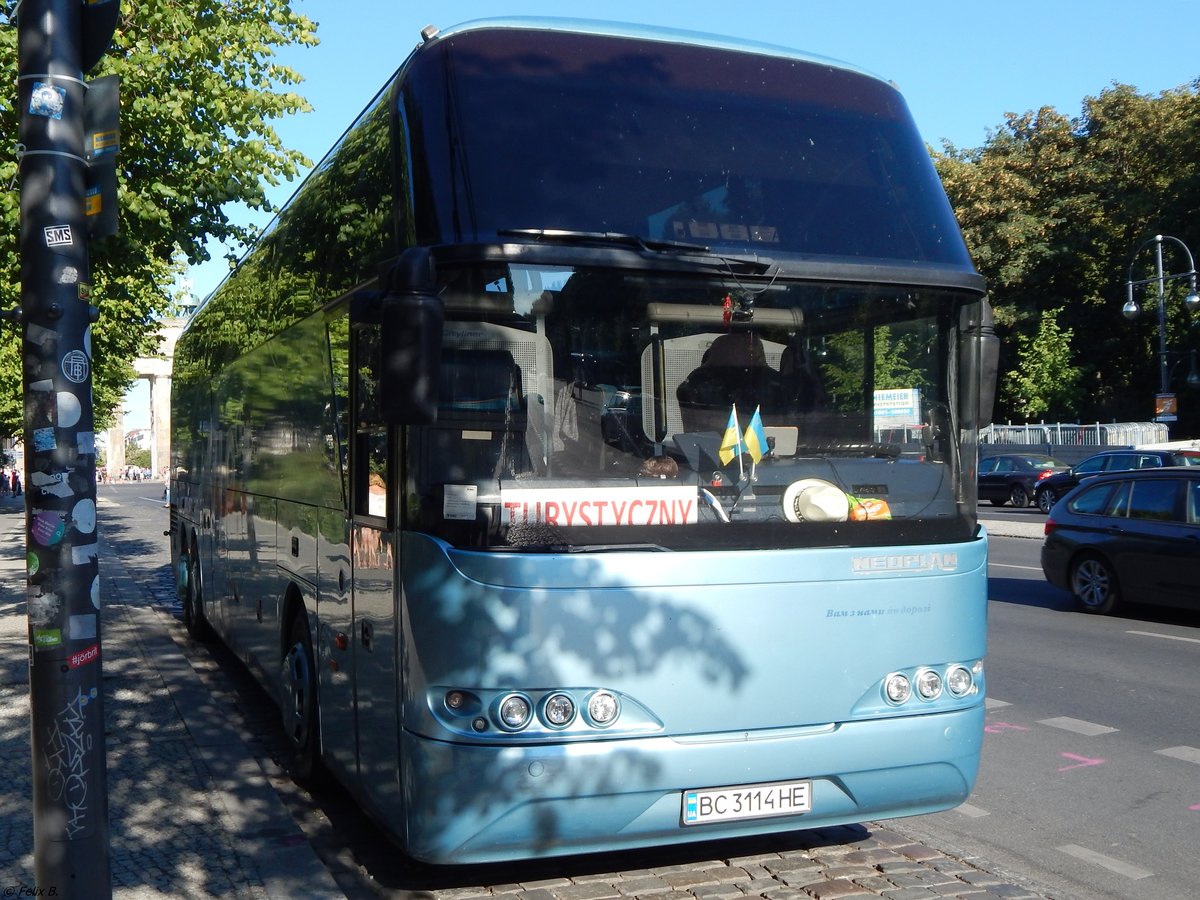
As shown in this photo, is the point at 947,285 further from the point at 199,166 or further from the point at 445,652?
the point at 199,166

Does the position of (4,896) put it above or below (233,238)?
below

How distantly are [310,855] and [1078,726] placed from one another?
17.0ft

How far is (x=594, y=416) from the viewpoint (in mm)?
4688

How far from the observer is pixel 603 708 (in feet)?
14.9

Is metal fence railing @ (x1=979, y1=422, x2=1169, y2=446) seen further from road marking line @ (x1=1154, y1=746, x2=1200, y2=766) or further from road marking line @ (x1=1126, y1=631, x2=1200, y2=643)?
road marking line @ (x1=1154, y1=746, x2=1200, y2=766)

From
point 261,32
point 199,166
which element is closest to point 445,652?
point 199,166

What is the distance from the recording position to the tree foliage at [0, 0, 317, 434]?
444 inches

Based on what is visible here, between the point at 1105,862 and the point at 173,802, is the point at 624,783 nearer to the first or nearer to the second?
the point at 1105,862

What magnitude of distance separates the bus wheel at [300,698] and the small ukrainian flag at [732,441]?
2.78 meters

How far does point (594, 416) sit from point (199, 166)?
890 centimetres

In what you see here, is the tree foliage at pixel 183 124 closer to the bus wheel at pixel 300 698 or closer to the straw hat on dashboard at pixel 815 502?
the bus wheel at pixel 300 698

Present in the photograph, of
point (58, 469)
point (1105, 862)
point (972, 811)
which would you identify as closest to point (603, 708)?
point (58, 469)

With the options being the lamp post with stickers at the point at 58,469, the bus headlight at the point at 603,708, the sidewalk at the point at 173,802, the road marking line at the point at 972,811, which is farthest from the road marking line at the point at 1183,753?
the lamp post with stickers at the point at 58,469

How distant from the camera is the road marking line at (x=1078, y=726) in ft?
26.4
